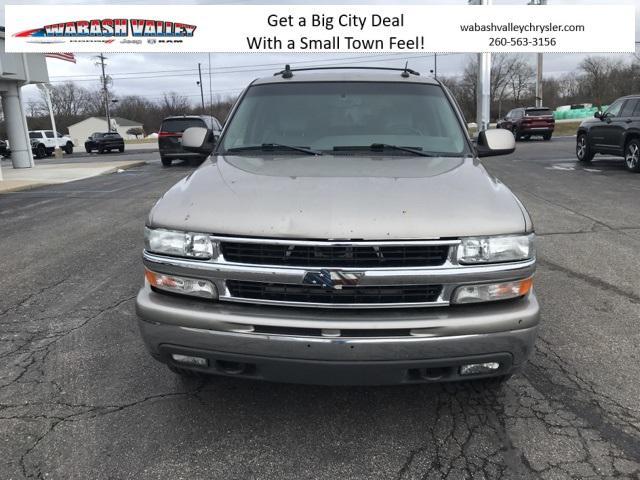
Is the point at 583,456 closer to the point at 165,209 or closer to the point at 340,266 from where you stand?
the point at 340,266

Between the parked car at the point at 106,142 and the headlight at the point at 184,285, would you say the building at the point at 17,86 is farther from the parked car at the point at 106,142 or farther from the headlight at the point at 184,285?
the headlight at the point at 184,285

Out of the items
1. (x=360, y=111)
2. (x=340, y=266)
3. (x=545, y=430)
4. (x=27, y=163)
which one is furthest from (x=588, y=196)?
(x=27, y=163)

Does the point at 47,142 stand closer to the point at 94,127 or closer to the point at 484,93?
the point at 484,93

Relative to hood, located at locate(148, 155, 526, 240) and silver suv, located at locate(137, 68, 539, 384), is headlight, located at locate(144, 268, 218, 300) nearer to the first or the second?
silver suv, located at locate(137, 68, 539, 384)

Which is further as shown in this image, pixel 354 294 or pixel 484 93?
pixel 484 93

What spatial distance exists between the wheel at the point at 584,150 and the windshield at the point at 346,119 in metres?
13.1

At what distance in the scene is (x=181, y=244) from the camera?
249 cm

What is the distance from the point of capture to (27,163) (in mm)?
22156

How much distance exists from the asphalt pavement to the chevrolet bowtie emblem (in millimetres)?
851

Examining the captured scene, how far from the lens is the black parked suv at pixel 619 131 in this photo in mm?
12742

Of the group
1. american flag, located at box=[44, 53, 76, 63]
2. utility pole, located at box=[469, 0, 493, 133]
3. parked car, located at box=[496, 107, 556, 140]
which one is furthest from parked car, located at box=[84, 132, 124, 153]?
parked car, located at box=[496, 107, 556, 140]

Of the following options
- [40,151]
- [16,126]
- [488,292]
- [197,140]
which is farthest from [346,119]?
[40,151]

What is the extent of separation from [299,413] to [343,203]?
1.19 meters

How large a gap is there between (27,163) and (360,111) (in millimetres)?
22306
